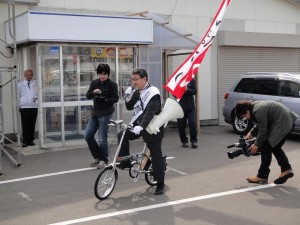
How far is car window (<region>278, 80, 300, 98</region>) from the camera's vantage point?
11052 millimetres

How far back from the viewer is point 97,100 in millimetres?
8008

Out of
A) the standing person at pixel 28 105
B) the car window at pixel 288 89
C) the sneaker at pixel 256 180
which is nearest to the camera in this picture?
the sneaker at pixel 256 180

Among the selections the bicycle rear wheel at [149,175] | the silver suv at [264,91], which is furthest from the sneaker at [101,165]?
the silver suv at [264,91]

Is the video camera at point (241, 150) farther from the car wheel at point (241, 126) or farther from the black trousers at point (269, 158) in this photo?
the car wheel at point (241, 126)

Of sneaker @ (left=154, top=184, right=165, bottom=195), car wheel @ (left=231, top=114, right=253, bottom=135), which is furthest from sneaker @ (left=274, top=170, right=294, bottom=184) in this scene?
car wheel @ (left=231, top=114, right=253, bottom=135)

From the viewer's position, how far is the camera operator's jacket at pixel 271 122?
21.6 feet

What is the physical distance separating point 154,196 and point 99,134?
216cm

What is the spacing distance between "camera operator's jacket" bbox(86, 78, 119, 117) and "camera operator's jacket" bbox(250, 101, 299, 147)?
2635 millimetres

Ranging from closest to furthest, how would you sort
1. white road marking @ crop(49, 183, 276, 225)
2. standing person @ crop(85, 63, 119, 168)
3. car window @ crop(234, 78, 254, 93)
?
white road marking @ crop(49, 183, 276, 225) → standing person @ crop(85, 63, 119, 168) → car window @ crop(234, 78, 254, 93)

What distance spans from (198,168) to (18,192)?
127 inches

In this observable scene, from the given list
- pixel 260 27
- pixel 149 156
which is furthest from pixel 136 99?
pixel 260 27

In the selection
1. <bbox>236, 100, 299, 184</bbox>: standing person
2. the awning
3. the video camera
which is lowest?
the video camera

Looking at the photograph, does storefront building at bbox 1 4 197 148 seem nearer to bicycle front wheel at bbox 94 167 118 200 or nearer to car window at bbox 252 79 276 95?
car window at bbox 252 79 276 95

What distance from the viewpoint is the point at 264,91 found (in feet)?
38.7
